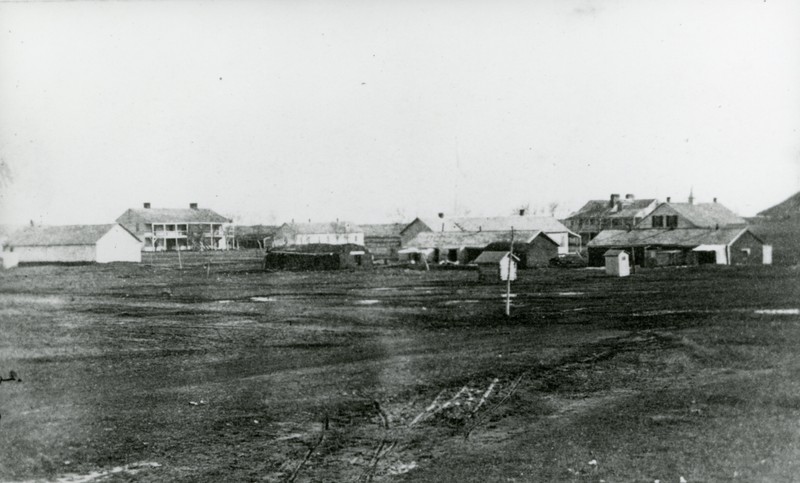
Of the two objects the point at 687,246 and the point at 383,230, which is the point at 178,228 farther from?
the point at 687,246

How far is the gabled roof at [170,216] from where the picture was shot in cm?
9056

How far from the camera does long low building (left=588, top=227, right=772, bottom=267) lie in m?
57.9

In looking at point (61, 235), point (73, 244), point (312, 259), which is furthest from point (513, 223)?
point (61, 235)

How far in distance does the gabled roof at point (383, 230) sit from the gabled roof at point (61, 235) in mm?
38459

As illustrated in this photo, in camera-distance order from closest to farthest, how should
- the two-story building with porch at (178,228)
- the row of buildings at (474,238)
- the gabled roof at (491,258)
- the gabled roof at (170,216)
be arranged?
1. the gabled roof at (491,258)
2. the row of buildings at (474,238)
3. the gabled roof at (170,216)
4. the two-story building with porch at (178,228)

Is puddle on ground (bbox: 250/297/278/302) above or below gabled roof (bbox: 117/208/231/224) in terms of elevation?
below

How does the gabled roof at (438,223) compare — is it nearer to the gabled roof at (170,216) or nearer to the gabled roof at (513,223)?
the gabled roof at (513,223)

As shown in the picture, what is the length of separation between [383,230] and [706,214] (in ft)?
146

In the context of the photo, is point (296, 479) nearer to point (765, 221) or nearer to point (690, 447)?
point (690, 447)

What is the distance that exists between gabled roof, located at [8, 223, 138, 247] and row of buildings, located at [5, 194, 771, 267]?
3.5 inches

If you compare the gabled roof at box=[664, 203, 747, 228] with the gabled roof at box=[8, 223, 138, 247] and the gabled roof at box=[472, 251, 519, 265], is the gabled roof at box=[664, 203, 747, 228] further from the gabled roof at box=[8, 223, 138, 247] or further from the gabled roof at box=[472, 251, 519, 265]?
the gabled roof at box=[8, 223, 138, 247]

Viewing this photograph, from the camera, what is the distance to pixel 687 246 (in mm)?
60031

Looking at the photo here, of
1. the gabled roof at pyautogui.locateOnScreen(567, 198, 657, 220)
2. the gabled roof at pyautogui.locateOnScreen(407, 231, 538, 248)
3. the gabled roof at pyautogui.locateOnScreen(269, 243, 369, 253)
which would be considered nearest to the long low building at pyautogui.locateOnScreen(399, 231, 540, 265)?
the gabled roof at pyautogui.locateOnScreen(407, 231, 538, 248)

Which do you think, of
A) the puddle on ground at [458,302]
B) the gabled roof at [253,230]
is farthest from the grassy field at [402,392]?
the gabled roof at [253,230]
